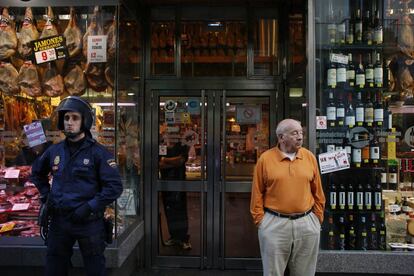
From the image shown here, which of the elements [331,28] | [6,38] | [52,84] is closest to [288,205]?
[331,28]

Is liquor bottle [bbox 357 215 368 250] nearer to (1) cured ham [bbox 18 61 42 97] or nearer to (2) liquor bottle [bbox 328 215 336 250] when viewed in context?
(2) liquor bottle [bbox 328 215 336 250]

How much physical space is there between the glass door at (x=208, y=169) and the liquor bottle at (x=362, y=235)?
145 centimetres

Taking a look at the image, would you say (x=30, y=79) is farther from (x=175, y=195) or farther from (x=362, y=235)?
(x=362, y=235)

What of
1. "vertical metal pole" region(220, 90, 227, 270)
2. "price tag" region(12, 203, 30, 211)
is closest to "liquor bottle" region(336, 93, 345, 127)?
"vertical metal pole" region(220, 90, 227, 270)

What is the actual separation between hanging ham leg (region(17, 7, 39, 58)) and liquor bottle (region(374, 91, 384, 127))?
12.3ft

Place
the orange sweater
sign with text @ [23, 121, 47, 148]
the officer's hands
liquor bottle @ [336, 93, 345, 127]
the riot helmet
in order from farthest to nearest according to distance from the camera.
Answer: sign with text @ [23, 121, 47, 148], liquor bottle @ [336, 93, 345, 127], the orange sweater, the riot helmet, the officer's hands

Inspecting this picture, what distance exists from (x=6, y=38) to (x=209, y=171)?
2800mm

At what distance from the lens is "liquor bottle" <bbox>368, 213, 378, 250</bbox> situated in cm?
491

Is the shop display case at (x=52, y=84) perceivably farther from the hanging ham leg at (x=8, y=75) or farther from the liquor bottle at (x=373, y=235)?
the liquor bottle at (x=373, y=235)

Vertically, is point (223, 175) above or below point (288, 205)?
above

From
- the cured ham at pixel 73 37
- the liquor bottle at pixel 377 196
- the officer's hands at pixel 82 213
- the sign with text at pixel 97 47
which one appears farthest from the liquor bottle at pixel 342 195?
the cured ham at pixel 73 37

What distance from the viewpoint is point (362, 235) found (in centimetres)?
495

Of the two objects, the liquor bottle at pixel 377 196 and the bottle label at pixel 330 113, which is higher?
the bottle label at pixel 330 113

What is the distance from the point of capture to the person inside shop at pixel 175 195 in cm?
595
